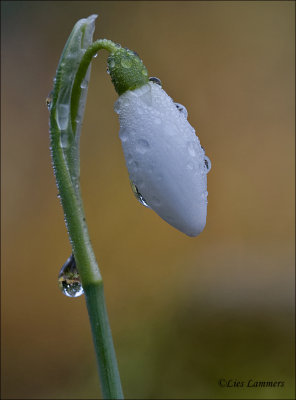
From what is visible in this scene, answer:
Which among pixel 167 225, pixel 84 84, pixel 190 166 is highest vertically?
pixel 84 84

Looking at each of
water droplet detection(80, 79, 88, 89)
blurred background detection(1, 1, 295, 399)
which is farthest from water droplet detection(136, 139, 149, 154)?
blurred background detection(1, 1, 295, 399)

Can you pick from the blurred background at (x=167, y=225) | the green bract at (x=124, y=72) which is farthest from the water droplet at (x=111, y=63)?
the blurred background at (x=167, y=225)

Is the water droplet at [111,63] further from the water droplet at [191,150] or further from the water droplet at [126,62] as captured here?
the water droplet at [191,150]

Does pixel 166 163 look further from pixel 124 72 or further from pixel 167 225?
pixel 167 225

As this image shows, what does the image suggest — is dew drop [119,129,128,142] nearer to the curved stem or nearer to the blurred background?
the curved stem

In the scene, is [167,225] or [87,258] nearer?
[87,258]

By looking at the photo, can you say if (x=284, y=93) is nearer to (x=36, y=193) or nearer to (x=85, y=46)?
(x=36, y=193)

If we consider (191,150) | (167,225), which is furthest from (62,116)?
(167,225)

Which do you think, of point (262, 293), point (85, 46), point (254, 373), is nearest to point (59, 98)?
point (85, 46)
